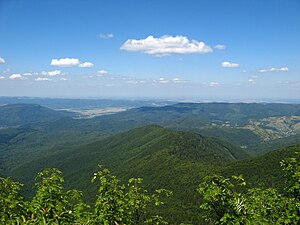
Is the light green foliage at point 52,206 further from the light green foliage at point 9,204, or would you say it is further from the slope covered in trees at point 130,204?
the light green foliage at point 9,204

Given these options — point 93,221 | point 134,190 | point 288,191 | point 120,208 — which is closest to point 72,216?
point 93,221

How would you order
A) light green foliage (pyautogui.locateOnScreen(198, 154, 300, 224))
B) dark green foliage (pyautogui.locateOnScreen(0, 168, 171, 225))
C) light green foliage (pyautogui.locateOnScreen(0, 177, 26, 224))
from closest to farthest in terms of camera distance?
light green foliage (pyautogui.locateOnScreen(0, 177, 26, 224)), dark green foliage (pyautogui.locateOnScreen(0, 168, 171, 225)), light green foliage (pyautogui.locateOnScreen(198, 154, 300, 224))

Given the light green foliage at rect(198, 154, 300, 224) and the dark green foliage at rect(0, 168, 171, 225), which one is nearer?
the dark green foliage at rect(0, 168, 171, 225)

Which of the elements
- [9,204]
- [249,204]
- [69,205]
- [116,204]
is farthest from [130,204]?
[249,204]

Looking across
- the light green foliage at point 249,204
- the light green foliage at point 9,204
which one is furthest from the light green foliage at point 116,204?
the light green foliage at point 9,204

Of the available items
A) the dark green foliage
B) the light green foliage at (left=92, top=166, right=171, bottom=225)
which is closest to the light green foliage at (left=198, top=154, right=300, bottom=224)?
the dark green foliage

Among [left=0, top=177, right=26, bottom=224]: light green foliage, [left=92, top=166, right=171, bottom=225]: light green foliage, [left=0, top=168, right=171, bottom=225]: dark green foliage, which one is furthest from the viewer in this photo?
[left=92, top=166, right=171, bottom=225]: light green foliage

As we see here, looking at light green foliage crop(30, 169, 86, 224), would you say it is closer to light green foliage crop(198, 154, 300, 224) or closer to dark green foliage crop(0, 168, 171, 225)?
dark green foliage crop(0, 168, 171, 225)

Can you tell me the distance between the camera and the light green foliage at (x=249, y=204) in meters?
21.1

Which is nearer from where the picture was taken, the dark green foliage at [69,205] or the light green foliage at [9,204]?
the light green foliage at [9,204]

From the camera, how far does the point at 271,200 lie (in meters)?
24.4

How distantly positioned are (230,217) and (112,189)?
9.18 metres

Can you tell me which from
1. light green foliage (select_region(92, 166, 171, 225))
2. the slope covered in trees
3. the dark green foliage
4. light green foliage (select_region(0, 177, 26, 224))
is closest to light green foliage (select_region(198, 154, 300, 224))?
the slope covered in trees

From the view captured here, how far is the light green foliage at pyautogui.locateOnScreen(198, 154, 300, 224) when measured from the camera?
69.2 ft
